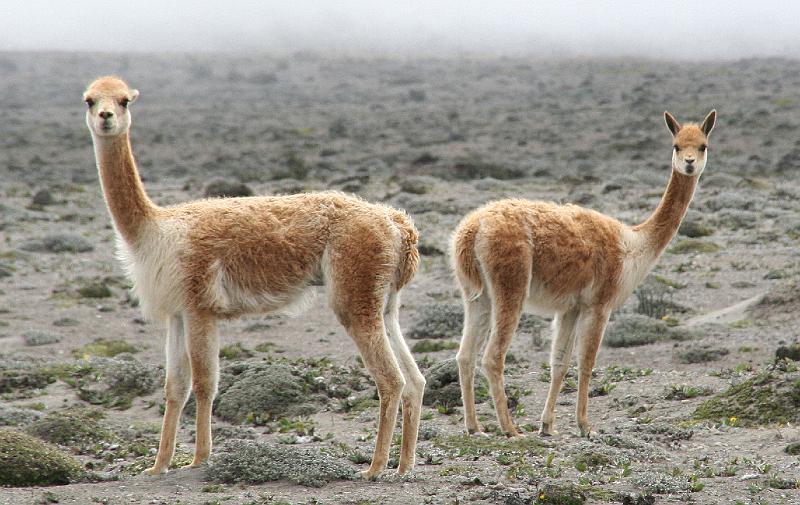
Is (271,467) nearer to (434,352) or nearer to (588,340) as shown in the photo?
(588,340)

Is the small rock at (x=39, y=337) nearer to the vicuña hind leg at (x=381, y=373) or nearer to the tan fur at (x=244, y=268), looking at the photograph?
the tan fur at (x=244, y=268)

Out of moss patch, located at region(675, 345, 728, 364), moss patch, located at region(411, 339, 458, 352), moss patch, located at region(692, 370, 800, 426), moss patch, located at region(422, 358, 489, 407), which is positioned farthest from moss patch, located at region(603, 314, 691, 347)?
moss patch, located at region(692, 370, 800, 426)

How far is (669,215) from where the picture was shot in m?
8.95

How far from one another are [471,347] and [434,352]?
379cm

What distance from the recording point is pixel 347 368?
11.0 meters

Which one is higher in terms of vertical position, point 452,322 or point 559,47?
point 559,47

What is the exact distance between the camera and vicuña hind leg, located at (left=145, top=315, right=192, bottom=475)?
6.98 meters

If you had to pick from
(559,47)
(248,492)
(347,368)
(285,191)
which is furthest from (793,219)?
(559,47)

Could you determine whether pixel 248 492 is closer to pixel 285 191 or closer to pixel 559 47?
pixel 285 191

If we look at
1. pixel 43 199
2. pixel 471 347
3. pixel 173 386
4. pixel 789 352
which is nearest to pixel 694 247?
pixel 789 352

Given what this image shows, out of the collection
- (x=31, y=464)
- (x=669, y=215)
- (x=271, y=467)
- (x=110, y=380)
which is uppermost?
(x=669, y=215)

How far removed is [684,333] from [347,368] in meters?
3.82

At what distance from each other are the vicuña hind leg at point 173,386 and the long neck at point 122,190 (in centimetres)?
67

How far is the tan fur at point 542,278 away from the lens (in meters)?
8.09
